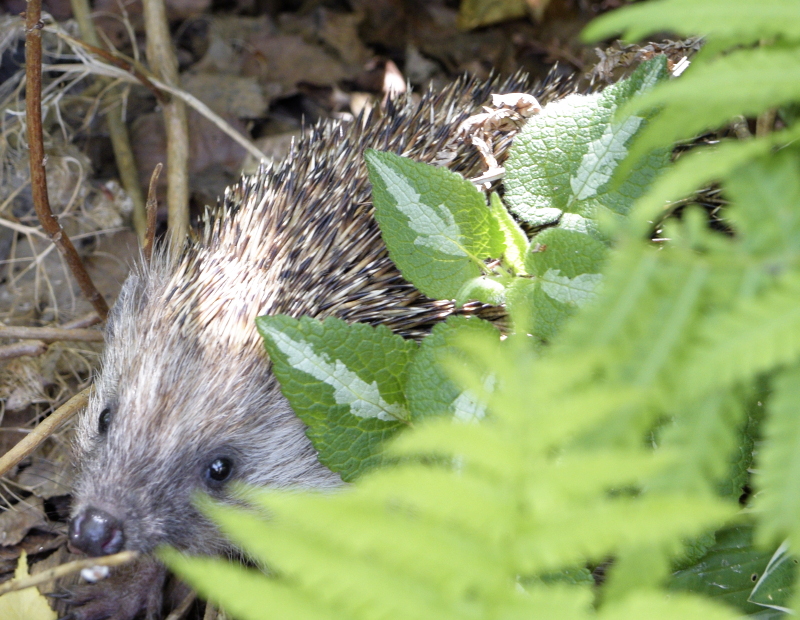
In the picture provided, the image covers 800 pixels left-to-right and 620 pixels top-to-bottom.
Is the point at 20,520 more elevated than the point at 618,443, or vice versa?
the point at 618,443

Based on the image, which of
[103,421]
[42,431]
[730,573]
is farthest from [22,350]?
[730,573]

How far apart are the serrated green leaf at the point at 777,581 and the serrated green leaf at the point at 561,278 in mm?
882

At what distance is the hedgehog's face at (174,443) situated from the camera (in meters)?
2.11

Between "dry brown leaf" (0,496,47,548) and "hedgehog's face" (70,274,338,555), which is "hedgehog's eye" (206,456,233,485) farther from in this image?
"dry brown leaf" (0,496,47,548)

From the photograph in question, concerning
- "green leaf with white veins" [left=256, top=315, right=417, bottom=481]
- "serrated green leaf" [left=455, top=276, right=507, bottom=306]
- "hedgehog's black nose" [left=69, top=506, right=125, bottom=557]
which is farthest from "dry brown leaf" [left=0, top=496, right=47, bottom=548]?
"serrated green leaf" [left=455, top=276, right=507, bottom=306]

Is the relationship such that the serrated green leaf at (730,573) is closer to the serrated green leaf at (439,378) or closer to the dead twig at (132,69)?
the serrated green leaf at (439,378)

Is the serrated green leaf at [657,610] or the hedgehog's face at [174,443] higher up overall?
the serrated green leaf at [657,610]

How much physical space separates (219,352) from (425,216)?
0.79m

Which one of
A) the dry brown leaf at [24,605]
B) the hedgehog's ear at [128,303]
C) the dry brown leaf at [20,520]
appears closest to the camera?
the dry brown leaf at [24,605]

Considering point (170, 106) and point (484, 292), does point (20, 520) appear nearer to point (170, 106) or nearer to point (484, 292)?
point (170, 106)

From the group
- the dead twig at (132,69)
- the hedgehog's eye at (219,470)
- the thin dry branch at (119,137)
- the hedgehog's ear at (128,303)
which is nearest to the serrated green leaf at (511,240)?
the hedgehog's eye at (219,470)

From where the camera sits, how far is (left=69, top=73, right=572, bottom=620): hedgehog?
214cm

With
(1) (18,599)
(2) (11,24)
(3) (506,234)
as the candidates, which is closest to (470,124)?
(3) (506,234)

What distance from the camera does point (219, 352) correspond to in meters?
2.23
